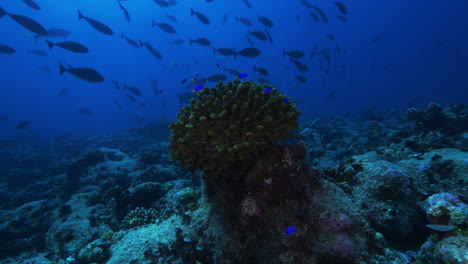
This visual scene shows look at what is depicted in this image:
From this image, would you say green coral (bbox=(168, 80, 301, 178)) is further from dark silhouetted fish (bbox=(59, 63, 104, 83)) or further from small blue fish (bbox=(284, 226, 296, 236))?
dark silhouetted fish (bbox=(59, 63, 104, 83))

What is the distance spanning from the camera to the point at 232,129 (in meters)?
3.06

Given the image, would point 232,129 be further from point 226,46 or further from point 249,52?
point 226,46

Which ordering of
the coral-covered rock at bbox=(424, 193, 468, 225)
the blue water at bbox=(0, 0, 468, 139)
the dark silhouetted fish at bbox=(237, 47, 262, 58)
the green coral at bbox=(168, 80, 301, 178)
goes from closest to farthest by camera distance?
the coral-covered rock at bbox=(424, 193, 468, 225) → the green coral at bbox=(168, 80, 301, 178) → the dark silhouetted fish at bbox=(237, 47, 262, 58) → the blue water at bbox=(0, 0, 468, 139)

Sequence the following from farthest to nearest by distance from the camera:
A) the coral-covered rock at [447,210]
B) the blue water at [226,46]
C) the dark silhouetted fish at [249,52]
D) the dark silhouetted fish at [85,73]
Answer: the blue water at [226,46]
the dark silhouetted fish at [249,52]
the dark silhouetted fish at [85,73]
the coral-covered rock at [447,210]

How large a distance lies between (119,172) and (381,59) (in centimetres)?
17524

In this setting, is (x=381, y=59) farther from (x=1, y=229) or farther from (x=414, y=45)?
(x=1, y=229)

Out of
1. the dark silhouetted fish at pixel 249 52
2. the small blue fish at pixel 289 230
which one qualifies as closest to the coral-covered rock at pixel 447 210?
the small blue fish at pixel 289 230

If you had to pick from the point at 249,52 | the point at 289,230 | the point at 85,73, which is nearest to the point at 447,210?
the point at 289,230

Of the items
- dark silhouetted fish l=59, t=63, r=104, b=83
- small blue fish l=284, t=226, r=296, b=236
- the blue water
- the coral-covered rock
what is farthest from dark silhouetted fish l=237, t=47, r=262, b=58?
the blue water

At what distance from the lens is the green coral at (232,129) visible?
296 centimetres

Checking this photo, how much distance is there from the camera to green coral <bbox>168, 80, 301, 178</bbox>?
117 inches

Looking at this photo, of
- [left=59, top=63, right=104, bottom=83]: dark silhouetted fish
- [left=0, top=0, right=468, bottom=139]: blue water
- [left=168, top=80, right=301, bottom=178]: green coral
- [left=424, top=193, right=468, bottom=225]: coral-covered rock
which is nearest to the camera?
[left=424, top=193, right=468, bottom=225]: coral-covered rock

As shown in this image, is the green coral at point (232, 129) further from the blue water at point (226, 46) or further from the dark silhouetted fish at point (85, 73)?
the blue water at point (226, 46)

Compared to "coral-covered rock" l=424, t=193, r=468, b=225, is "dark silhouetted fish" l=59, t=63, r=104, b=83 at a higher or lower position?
lower
